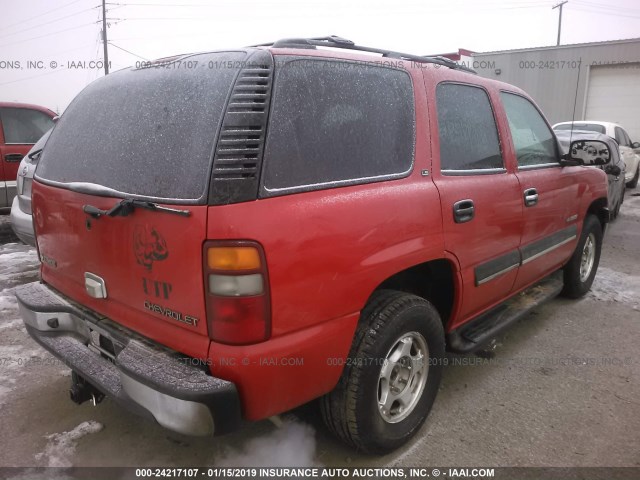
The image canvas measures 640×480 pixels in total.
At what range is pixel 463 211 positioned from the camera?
2.50m

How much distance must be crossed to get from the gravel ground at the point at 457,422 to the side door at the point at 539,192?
650 mm

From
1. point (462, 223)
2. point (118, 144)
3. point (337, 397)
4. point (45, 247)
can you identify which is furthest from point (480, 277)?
point (45, 247)

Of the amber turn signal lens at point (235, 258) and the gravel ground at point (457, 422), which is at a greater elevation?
the amber turn signal lens at point (235, 258)

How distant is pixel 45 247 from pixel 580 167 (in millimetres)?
3917

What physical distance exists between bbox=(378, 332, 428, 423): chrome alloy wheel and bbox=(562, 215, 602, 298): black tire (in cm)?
252

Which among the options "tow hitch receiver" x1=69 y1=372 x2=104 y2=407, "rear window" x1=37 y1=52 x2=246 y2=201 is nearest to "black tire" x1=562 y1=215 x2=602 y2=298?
"rear window" x1=37 y1=52 x2=246 y2=201

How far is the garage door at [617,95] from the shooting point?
18234 mm

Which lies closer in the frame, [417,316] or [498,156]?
[417,316]

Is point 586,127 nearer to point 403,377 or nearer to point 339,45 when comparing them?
point 339,45

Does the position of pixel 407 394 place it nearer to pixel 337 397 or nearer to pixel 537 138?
pixel 337 397

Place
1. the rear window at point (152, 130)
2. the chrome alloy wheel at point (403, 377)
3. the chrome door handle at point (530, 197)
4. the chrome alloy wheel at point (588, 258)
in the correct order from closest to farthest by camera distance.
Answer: the rear window at point (152, 130), the chrome alloy wheel at point (403, 377), the chrome door handle at point (530, 197), the chrome alloy wheel at point (588, 258)

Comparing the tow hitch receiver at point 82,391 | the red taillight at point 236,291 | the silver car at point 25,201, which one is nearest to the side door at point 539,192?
the red taillight at point 236,291

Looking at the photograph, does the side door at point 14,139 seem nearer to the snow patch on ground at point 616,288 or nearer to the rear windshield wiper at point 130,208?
the rear windshield wiper at point 130,208

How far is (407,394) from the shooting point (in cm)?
242
